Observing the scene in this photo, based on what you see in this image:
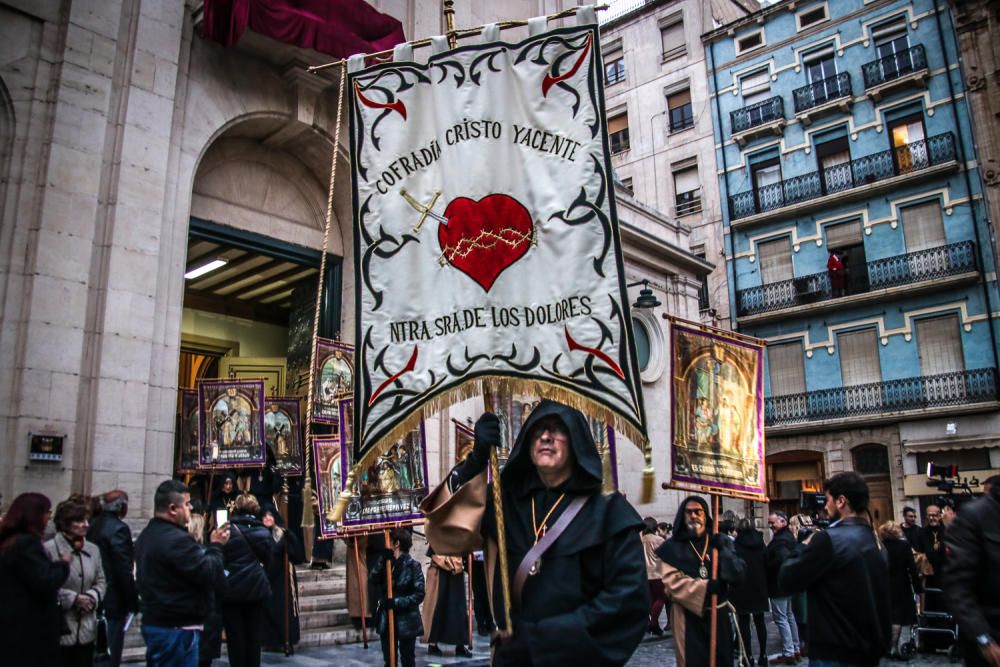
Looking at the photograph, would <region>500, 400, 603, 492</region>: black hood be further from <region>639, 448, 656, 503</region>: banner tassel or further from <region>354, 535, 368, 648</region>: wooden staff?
<region>354, 535, 368, 648</region>: wooden staff

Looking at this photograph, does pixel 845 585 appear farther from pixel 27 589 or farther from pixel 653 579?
pixel 653 579

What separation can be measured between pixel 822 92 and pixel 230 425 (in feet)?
80.6

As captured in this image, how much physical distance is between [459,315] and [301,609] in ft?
27.9

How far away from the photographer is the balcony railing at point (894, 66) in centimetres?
2566

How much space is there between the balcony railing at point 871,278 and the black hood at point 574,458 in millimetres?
24813

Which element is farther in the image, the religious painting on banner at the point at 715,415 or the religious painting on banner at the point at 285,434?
the religious painting on banner at the point at 285,434

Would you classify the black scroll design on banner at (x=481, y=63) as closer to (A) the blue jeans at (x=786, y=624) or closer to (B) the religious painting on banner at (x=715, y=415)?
(B) the religious painting on banner at (x=715, y=415)

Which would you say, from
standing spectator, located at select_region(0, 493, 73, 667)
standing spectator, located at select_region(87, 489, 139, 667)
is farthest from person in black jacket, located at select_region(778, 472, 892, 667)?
standing spectator, located at select_region(87, 489, 139, 667)

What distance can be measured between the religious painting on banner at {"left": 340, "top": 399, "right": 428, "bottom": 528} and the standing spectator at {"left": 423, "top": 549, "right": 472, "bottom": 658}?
0.94m

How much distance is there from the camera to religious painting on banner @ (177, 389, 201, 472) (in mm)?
12344

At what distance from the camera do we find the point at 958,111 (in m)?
24.7

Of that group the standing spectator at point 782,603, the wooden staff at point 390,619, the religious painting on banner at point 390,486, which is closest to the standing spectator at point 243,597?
the wooden staff at point 390,619

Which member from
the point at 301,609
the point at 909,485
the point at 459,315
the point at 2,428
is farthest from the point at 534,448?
the point at 909,485

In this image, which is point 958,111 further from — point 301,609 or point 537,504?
point 537,504
